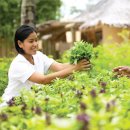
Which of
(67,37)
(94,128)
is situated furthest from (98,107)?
(67,37)

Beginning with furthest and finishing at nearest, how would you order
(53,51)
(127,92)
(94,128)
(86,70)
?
(53,51) → (86,70) → (127,92) → (94,128)

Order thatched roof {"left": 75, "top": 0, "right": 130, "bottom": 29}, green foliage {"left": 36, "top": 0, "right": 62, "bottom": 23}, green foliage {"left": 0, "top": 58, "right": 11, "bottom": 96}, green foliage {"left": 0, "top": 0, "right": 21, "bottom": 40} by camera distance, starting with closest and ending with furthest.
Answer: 1. green foliage {"left": 0, "top": 58, "right": 11, "bottom": 96}
2. thatched roof {"left": 75, "top": 0, "right": 130, "bottom": 29}
3. green foliage {"left": 0, "top": 0, "right": 21, "bottom": 40}
4. green foliage {"left": 36, "top": 0, "right": 62, "bottom": 23}

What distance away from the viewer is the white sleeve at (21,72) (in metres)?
5.41

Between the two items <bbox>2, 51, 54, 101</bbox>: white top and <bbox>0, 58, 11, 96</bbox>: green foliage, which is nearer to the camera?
<bbox>2, 51, 54, 101</bbox>: white top

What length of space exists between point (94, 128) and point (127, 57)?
23.5 feet

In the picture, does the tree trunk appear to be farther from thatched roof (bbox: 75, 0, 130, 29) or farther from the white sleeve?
the white sleeve

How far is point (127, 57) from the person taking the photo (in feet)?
30.6

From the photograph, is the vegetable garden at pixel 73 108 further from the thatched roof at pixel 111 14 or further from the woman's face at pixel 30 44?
the thatched roof at pixel 111 14

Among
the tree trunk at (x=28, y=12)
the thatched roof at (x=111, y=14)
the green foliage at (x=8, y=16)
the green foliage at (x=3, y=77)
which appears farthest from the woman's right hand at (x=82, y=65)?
the green foliage at (x=8, y=16)

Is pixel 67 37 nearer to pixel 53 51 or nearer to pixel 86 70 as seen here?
pixel 53 51

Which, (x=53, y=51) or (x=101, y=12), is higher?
(x=101, y=12)

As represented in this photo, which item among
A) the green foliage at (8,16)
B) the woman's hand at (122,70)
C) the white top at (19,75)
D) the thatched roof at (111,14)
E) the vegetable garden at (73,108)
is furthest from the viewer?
the green foliage at (8,16)

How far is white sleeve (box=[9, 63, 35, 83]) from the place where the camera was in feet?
17.7

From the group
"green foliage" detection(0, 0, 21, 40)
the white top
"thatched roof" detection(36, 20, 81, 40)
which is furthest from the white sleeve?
"green foliage" detection(0, 0, 21, 40)
